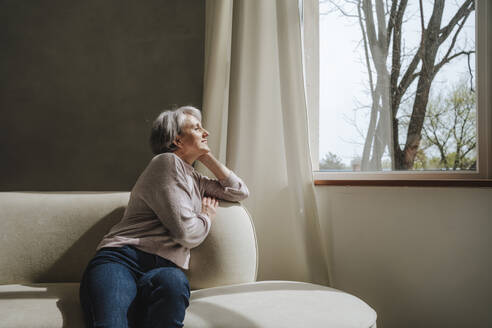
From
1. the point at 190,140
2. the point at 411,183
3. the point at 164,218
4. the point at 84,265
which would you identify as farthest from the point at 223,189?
the point at 411,183

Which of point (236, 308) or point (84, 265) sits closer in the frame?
point (236, 308)

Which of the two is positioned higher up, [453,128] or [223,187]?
[453,128]

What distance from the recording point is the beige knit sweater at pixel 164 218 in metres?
1.34

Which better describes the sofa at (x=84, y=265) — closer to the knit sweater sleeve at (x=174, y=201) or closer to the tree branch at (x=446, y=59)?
the knit sweater sleeve at (x=174, y=201)

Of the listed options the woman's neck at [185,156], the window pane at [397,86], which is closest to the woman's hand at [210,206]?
the woman's neck at [185,156]

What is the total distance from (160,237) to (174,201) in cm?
15

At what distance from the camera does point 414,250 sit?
1.75m

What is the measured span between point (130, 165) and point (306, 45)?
1.23 metres

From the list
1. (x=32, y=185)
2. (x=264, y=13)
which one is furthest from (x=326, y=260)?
(x=32, y=185)

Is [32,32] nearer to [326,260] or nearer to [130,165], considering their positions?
[130,165]

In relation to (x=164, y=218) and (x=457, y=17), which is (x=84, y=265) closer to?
(x=164, y=218)

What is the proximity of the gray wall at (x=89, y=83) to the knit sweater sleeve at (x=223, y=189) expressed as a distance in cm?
68

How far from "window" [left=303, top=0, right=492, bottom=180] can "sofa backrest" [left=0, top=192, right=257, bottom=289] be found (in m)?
0.72

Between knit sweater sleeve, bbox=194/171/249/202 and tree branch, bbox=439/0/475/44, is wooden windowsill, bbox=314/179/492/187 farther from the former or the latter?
tree branch, bbox=439/0/475/44
